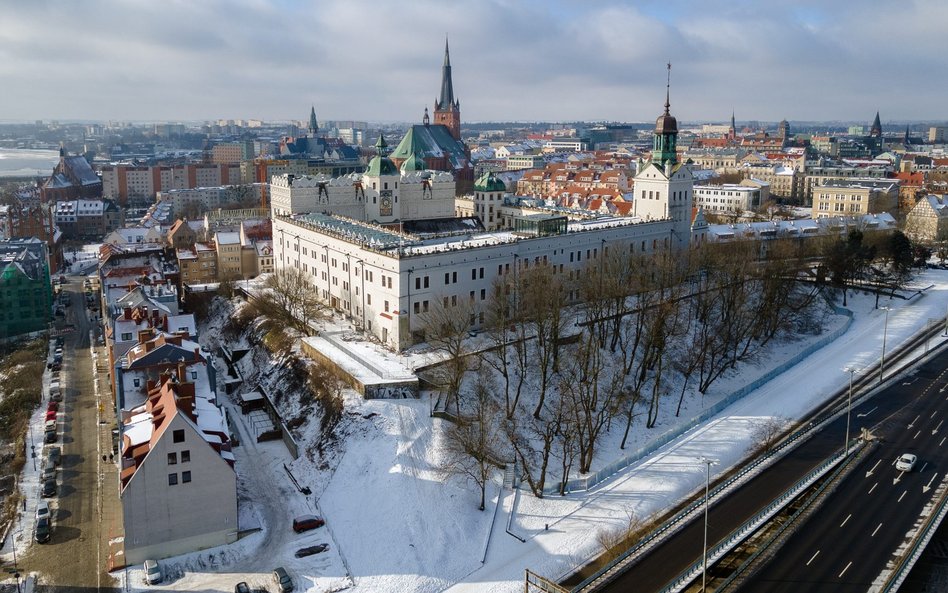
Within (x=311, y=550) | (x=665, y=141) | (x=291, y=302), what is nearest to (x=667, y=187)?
(x=665, y=141)

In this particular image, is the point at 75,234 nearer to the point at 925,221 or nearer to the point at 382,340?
the point at 382,340

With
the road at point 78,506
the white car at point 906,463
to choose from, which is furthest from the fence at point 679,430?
the road at point 78,506

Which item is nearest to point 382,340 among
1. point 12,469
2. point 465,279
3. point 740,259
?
point 465,279

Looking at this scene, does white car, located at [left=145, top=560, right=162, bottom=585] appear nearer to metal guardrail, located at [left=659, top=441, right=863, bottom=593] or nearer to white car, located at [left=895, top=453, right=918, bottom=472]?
metal guardrail, located at [left=659, top=441, right=863, bottom=593]

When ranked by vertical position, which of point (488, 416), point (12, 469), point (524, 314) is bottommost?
point (12, 469)

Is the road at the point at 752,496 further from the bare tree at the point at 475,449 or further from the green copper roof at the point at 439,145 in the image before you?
the green copper roof at the point at 439,145

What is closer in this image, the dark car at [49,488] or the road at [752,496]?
the road at [752,496]

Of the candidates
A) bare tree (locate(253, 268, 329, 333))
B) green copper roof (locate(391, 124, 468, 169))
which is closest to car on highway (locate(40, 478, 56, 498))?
bare tree (locate(253, 268, 329, 333))
